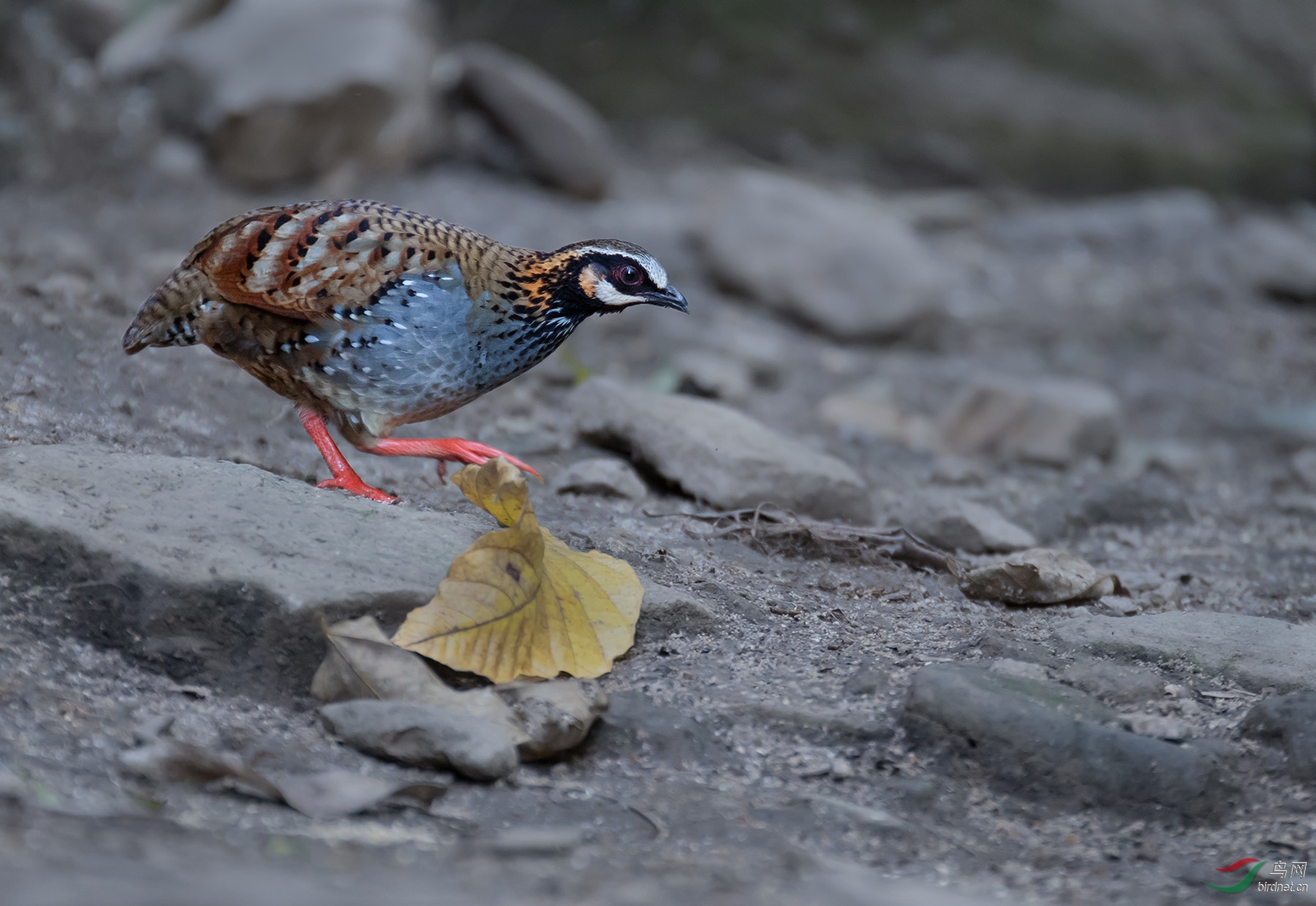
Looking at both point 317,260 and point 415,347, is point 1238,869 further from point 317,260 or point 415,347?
point 317,260

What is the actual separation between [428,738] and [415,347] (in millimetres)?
1330

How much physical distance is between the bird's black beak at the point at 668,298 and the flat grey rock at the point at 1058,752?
4.87 feet

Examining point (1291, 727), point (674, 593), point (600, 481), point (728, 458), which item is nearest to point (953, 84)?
point (728, 458)

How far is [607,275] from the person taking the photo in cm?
368

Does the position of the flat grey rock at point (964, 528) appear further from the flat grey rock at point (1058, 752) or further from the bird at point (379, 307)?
the flat grey rock at point (1058, 752)

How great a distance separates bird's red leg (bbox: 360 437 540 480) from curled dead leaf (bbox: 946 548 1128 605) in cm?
140

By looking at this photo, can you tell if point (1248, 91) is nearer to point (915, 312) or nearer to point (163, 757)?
point (915, 312)

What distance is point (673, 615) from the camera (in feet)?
10.6

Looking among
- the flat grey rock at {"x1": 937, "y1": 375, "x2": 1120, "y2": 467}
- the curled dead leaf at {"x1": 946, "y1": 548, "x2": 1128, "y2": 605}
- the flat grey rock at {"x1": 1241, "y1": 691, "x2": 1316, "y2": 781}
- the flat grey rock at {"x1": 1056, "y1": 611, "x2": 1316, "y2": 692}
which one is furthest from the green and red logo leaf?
the flat grey rock at {"x1": 937, "y1": 375, "x2": 1120, "y2": 467}

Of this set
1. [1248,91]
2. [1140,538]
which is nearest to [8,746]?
[1140,538]

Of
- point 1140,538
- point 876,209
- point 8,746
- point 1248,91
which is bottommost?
point 1140,538

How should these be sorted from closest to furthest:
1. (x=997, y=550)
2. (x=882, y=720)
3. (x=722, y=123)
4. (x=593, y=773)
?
(x=593, y=773) < (x=882, y=720) < (x=997, y=550) < (x=722, y=123)

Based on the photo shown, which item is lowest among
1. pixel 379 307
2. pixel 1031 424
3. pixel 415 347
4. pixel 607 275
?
pixel 1031 424

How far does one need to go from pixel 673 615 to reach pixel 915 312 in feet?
18.6
